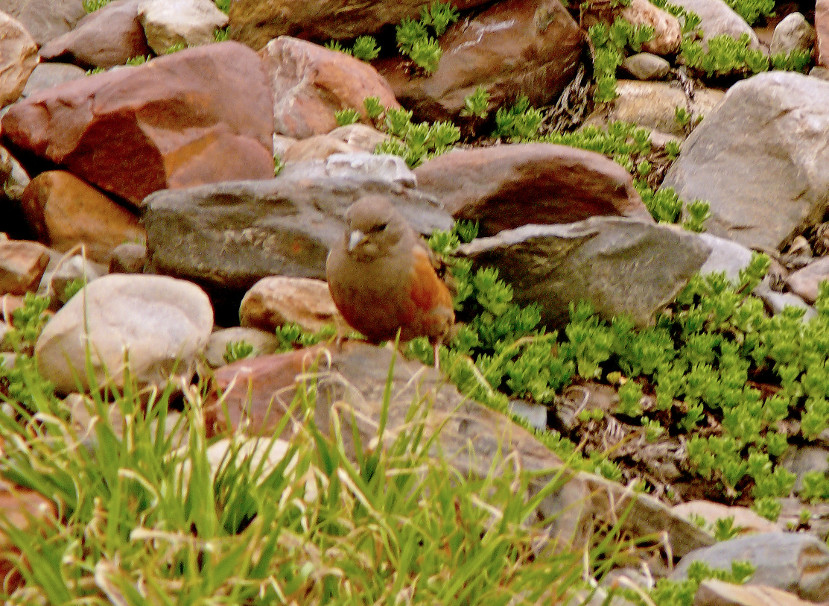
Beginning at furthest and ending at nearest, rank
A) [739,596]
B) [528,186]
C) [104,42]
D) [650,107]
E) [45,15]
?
[45,15], [650,107], [104,42], [528,186], [739,596]

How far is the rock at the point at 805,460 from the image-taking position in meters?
4.59

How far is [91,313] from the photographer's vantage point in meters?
3.92

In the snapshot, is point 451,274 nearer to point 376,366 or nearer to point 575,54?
point 376,366

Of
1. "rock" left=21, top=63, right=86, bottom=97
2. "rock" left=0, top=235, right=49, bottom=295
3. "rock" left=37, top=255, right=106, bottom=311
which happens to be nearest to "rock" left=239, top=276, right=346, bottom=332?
"rock" left=37, top=255, right=106, bottom=311

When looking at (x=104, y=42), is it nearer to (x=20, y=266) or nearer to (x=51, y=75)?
(x=51, y=75)

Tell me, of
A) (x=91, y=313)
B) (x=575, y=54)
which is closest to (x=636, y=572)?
(x=91, y=313)

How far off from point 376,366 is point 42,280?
5.52ft

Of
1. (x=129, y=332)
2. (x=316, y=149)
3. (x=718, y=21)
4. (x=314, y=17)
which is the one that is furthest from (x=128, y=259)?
(x=718, y=21)

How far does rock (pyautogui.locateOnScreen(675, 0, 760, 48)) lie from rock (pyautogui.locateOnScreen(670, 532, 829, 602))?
4.75m

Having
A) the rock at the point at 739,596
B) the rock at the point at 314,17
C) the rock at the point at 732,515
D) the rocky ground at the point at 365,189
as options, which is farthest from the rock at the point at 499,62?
the rock at the point at 739,596

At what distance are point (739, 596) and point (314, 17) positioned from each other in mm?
4946

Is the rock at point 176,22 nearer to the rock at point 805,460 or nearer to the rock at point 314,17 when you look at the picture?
the rock at point 314,17

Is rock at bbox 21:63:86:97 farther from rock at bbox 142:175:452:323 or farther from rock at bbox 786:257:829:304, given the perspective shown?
rock at bbox 786:257:829:304

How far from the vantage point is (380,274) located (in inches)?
167
